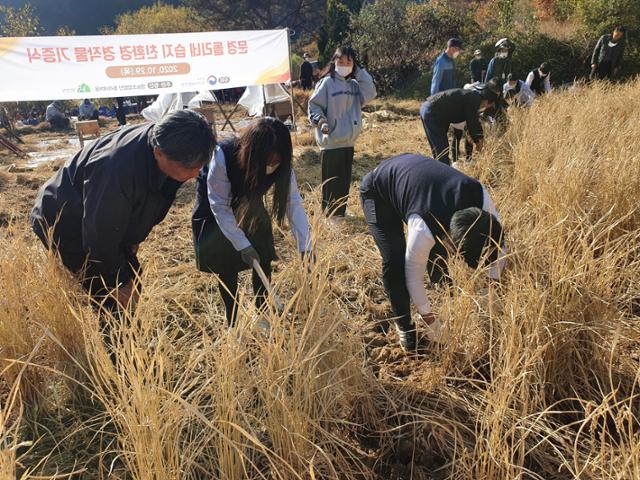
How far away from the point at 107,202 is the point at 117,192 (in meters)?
0.05

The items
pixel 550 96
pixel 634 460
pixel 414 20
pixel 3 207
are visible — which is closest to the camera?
pixel 634 460

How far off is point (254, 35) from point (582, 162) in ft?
17.7

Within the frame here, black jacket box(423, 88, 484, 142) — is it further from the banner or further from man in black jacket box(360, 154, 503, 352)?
the banner

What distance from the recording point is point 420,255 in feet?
5.41

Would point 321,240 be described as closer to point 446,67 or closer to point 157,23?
point 446,67

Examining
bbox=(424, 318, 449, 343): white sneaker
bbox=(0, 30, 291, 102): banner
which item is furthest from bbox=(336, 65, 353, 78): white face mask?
bbox=(0, 30, 291, 102): banner

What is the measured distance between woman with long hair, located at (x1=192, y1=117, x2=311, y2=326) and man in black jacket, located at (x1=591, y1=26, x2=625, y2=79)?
8450 millimetres

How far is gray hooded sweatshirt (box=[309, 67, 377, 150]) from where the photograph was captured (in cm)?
345

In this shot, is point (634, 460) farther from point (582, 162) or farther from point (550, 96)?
point (550, 96)

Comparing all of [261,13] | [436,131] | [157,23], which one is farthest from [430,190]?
[261,13]

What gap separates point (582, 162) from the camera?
2482 mm

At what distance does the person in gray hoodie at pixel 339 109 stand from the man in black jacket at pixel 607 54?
6.67m

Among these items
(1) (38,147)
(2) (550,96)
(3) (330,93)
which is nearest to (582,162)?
(3) (330,93)

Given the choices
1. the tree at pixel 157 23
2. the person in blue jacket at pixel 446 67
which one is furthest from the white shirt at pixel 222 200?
the tree at pixel 157 23
